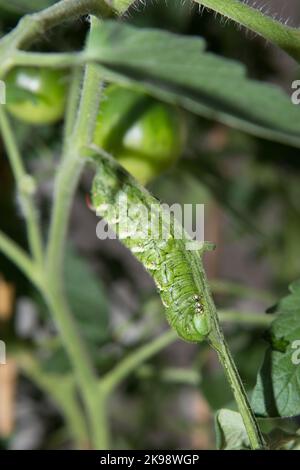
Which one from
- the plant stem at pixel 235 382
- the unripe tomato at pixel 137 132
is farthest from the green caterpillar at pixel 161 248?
the unripe tomato at pixel 137 132

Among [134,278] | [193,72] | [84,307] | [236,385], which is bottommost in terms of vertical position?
[236,385]

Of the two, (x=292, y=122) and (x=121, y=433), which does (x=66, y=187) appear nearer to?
(x=292, y=122)

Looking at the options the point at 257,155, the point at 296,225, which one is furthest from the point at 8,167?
the point at 296,225

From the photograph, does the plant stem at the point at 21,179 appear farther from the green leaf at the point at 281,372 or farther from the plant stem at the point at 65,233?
the green leaf at the point at 281,372

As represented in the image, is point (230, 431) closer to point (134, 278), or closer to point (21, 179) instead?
point (21, 179)

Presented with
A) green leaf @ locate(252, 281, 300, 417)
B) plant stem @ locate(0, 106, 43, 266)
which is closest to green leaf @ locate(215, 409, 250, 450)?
green leaf @ locate(252, 281, 300, 417)

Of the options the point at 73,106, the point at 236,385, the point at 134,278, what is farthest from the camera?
the point at 134,278

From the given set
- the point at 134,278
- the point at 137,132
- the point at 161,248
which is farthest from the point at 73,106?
the point at 134,278
